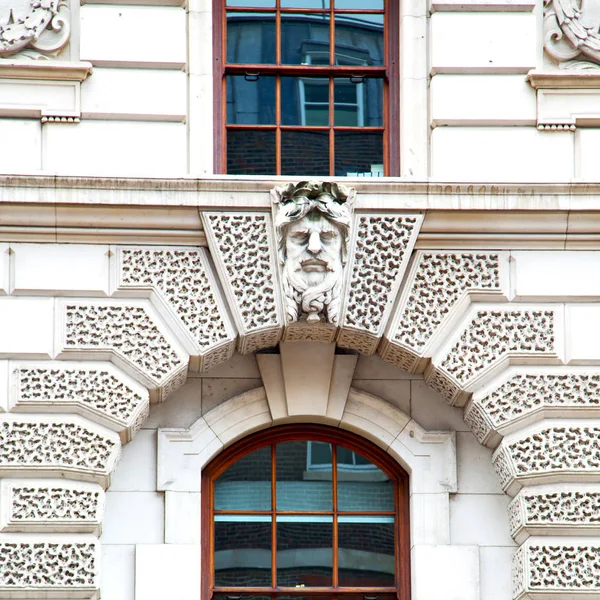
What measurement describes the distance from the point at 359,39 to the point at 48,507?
16.0 ft

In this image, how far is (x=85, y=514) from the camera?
47.6ft

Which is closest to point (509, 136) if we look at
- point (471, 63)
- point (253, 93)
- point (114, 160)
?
point (471, 63)

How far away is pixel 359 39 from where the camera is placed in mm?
16188

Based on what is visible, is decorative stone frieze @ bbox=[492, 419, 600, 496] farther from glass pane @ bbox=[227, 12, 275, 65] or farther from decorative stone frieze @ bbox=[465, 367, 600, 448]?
glass pane @ bbox=[227, 12, 275, 65]

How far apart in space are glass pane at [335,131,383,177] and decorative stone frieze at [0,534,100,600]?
154 inches

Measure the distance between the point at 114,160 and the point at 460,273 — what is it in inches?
117

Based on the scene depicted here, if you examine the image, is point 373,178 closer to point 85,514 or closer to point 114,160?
point 114,160

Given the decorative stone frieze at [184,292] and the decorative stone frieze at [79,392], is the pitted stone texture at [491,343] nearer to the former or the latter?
the decorative stone frieze at [184,292]

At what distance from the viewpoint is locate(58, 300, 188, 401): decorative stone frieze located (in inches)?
587

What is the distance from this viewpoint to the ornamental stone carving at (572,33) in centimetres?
1578

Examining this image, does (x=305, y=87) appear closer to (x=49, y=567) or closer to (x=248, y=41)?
(x=248, y=41)

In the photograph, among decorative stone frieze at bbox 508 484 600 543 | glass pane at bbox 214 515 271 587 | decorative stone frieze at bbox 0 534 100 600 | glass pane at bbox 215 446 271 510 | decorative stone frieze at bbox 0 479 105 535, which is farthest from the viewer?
glass pane at bbox 215 446 271 510

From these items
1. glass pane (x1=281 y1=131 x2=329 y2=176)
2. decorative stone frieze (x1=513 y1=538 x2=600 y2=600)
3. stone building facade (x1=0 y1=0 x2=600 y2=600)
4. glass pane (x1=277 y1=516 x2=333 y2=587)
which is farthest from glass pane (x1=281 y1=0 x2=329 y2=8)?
decorative stone frieze (x1=513 y1=538 x2=600 y2=600)

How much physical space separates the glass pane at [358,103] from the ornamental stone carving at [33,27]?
7.77 ft
